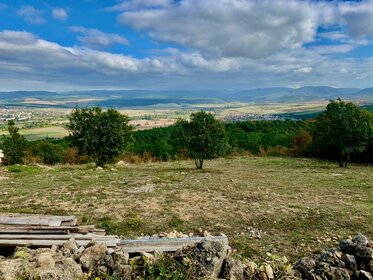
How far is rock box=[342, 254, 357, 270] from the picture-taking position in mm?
8000

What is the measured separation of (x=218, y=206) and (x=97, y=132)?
60.6 feet

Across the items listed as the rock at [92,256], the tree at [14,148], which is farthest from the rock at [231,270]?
the tree at [14,148]

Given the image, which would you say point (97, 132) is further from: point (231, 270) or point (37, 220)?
point (231, 270)

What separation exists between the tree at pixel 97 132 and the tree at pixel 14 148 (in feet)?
43.2

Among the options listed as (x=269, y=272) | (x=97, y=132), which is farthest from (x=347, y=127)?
(x=269, y=272)

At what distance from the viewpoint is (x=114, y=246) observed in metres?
8.14

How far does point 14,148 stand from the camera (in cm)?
3981

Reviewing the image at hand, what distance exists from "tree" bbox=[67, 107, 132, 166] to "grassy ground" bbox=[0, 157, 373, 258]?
8920 millimetres

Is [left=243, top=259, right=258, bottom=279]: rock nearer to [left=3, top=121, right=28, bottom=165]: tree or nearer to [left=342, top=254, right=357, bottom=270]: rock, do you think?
[left=342, top=254, right=357, bottom=270]: rock

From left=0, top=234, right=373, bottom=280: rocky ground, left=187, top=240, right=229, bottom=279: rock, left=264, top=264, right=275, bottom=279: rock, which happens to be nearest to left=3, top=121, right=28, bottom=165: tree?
left=0, top=234, right=373, bottom=280: rocky ground

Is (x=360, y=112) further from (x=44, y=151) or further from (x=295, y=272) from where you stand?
(x=44, y=151)

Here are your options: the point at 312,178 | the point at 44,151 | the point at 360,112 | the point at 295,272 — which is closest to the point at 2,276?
the point at 295,272

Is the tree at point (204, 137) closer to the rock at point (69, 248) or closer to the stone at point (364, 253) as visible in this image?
the stone at point (364, 253)

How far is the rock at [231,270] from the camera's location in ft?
23.2
